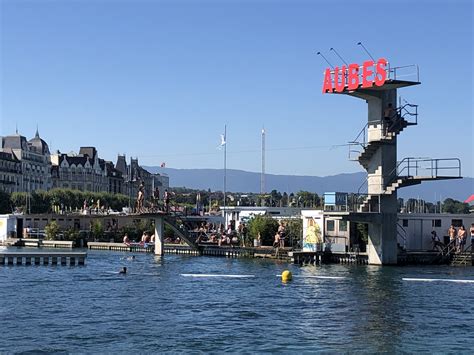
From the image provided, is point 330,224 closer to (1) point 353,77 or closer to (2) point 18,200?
(1) point 353,77

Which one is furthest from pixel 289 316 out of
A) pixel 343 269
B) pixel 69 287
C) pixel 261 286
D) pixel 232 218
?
pixel 232 218

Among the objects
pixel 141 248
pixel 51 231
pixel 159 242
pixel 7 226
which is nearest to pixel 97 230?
pixel 51 231

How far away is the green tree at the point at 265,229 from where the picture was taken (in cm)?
9950

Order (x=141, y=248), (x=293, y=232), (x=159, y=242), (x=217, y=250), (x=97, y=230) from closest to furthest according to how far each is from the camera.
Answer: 1. (x=217, y=250)
2. (x=293, y=232)
3. (x=159, y=242)
4. (x=141, y=248)
5. (x=97, y=230)

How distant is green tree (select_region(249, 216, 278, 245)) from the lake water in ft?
90.4

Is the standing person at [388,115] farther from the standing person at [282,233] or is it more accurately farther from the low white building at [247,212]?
the low white building at [247,212]

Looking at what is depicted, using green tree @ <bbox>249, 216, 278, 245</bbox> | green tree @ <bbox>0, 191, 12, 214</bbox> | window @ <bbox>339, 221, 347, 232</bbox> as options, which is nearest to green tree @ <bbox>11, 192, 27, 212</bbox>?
green tree @ <bbox>0, 191, 12, 214</bbox>

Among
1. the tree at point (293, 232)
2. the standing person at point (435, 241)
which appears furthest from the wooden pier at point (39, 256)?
the standing person at point (435, 241)

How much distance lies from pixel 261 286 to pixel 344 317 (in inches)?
616

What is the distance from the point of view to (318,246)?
267ft

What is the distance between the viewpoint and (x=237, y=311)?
4609cm

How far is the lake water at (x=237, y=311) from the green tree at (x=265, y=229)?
90.4 ft

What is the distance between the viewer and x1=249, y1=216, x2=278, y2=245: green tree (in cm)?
9950

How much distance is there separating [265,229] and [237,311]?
5373 cm
